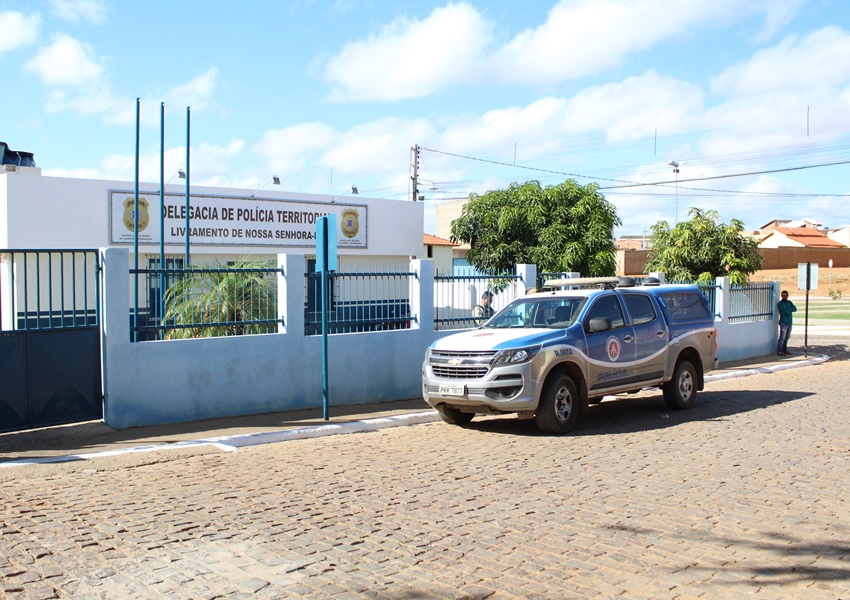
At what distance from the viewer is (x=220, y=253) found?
87.5ft

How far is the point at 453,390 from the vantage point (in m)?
10.5

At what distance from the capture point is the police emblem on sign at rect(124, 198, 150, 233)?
2408 cm

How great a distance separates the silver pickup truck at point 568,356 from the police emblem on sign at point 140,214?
15.6 meters

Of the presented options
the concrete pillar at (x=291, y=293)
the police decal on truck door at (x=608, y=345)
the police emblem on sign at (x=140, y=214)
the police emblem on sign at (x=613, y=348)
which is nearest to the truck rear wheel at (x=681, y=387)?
the police decal on truck door at (x=608, y=345)

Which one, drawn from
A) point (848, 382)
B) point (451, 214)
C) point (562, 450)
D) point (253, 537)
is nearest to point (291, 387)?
point (562, 450)

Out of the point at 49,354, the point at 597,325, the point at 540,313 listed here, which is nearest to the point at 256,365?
the point at 49,354

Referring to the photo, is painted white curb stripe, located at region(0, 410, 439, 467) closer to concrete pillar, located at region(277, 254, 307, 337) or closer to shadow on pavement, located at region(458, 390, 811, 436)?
shadow on pavement, located at region(458, 390, 811, 436)

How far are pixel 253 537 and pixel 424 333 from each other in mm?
8302

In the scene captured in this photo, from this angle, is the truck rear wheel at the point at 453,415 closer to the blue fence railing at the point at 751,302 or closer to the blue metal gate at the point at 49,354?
the blue metal gate at the point at 49,354

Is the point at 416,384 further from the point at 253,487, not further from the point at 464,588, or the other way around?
the point at 464,588

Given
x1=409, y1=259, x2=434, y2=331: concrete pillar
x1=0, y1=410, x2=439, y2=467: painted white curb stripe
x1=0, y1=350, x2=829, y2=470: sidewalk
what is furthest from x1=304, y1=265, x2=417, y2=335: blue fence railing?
x1=0, y1=410, x2=439, y2=467: painted white curb stripe

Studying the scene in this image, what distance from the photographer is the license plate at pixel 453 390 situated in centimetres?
1043

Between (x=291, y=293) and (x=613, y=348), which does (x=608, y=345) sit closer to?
(x=613, y=348)

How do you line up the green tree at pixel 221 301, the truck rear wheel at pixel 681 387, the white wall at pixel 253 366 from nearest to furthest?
1. the white wall at pixel 253 366
2. the green tree at pixel 221 301
3. the truck rear wheel at pixel 681 387
